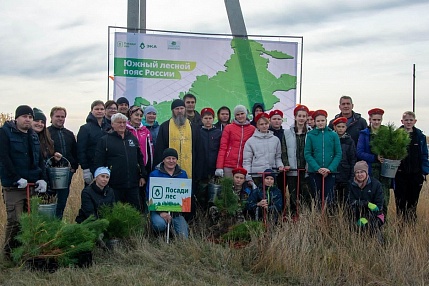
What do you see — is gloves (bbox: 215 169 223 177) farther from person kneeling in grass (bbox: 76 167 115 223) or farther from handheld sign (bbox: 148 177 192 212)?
person kneeling in grass (bbox: 76 167 115 223)

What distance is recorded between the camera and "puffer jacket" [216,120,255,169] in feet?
27.6

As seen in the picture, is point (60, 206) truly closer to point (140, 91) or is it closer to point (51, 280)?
point (51, 280)

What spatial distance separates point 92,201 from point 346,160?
12.8 ft

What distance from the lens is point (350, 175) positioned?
27.8 feet

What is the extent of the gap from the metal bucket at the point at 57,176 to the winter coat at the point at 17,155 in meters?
0.44

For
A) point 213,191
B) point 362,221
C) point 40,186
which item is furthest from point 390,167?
point 40,186

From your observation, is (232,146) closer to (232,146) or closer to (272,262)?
(232,146)

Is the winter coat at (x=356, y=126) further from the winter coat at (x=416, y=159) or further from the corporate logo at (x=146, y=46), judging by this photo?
the corporate logo at (x=146, y=46)

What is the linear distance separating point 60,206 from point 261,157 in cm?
307

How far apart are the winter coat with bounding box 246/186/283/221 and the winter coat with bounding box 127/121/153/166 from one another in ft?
5.67

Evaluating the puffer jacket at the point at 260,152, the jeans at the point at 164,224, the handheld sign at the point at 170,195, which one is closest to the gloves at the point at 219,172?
the puffer jacket at the point at 260,152

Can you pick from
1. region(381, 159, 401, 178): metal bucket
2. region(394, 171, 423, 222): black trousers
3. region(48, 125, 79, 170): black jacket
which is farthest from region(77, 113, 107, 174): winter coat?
region(394, 171, 423, 222): black trousers

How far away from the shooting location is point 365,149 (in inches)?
332

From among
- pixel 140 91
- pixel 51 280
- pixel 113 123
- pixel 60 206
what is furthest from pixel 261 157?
pixel 140 91
